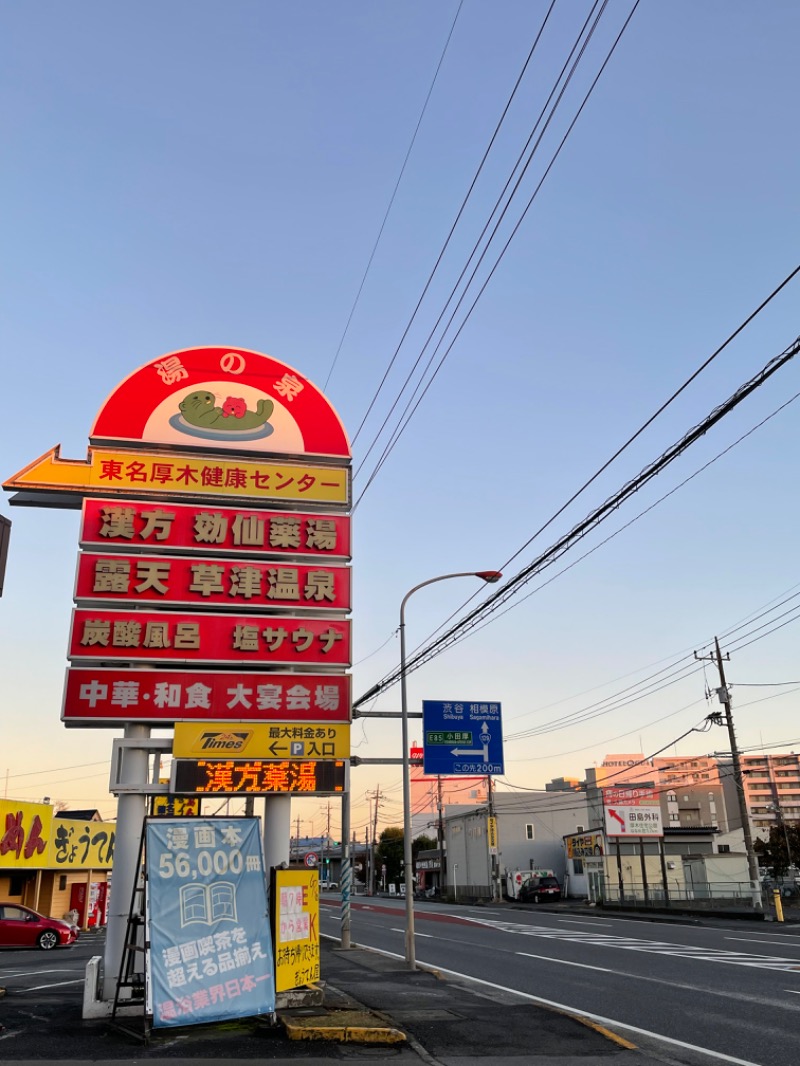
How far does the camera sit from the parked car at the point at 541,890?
6638cm

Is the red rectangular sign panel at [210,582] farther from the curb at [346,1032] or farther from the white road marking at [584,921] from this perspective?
the white road marking at [584,921]

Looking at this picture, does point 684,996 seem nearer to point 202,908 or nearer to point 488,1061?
point 488,1061

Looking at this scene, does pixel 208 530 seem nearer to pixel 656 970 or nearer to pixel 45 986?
pixel 45 986

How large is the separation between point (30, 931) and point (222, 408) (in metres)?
23.5

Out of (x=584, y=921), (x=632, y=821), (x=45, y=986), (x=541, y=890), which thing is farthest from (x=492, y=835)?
(x=45, y=986)

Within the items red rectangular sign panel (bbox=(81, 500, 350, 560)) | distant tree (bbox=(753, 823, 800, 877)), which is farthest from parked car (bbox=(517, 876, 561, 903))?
red rectangular sign panel (bbox=(81, 500, 350, 560))

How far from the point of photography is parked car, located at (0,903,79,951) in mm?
29891

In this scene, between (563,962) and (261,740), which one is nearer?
(261,740)

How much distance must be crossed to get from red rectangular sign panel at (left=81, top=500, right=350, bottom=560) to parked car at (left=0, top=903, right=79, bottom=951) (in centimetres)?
2181

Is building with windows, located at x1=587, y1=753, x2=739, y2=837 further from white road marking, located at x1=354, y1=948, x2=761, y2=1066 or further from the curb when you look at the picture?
the curb

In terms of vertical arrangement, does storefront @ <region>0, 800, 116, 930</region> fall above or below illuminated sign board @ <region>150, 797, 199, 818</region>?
below

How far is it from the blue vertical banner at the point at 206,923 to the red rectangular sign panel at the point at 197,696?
89.1 inches

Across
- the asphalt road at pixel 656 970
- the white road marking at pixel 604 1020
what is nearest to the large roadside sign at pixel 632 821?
the asphalt road at pixel 656 970

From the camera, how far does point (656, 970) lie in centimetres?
1955
